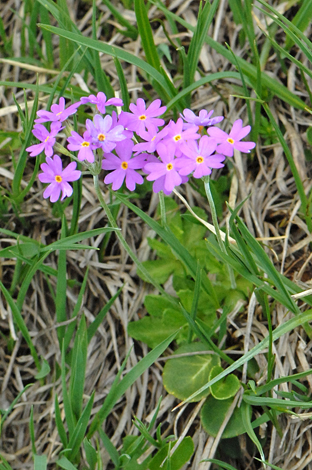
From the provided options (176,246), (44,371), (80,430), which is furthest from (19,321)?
(176,246)

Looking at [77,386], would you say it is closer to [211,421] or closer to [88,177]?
[211,421]

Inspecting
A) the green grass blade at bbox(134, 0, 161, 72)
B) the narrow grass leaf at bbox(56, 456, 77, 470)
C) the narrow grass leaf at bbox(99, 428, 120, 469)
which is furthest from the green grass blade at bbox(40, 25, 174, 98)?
the narrow grass leaf at bbox(56, 456, 77, 470)

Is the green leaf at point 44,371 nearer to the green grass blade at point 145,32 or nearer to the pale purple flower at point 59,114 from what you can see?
the pale purple flower at point 59,114

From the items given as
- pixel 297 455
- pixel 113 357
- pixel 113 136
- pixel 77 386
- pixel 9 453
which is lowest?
pixel 9 453

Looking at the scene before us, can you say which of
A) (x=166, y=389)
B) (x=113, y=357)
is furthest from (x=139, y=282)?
(x=166, y=389)

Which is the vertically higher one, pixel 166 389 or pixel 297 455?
pixel 297 455

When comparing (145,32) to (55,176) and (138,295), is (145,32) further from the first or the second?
(138,295)

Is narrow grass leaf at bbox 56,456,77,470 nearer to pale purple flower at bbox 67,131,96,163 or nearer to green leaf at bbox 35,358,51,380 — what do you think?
green leaf at bbox 35,358,51,380
